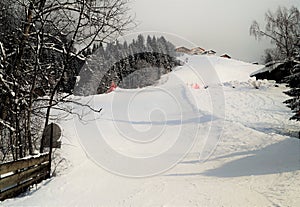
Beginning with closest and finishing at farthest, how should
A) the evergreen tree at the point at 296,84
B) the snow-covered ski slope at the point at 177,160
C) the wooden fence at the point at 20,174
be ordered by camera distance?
the wooden fence at the point at 20,174, the snow-covered ski slope at the point at 177,160, the evergreen tree at the point at 296,84

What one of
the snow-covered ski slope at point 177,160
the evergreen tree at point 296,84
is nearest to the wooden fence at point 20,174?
the snow-covered ski slope at point 177,160

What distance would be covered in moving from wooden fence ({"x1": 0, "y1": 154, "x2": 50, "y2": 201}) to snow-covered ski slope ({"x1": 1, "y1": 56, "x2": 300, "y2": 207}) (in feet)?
0.83

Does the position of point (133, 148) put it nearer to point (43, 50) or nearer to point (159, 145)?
point (159, 145)

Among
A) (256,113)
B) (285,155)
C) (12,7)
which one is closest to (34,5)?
(12,7)

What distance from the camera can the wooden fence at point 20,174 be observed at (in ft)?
17.9

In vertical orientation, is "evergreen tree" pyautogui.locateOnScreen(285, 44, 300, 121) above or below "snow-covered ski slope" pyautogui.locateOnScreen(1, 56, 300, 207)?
above

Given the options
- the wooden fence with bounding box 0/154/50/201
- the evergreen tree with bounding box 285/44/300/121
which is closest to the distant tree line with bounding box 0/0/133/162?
the wooden fence with bounding box 0/154/50/201

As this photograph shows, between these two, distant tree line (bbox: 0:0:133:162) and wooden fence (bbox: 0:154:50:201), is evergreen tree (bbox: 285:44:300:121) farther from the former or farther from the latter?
wooden fence (bbox: 0:154:50:201)

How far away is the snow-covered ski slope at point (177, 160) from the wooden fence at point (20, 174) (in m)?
0.25

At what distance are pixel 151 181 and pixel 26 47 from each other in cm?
515

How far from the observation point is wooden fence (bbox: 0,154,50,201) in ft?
17.9

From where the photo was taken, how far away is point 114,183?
683 cm

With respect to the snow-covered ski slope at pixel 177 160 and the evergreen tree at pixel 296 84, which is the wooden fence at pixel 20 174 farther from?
the evergreen tree at pixel 296 84

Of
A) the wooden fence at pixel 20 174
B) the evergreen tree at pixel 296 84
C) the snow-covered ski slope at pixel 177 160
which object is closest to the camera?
the wooden fence at pixel 20 174
